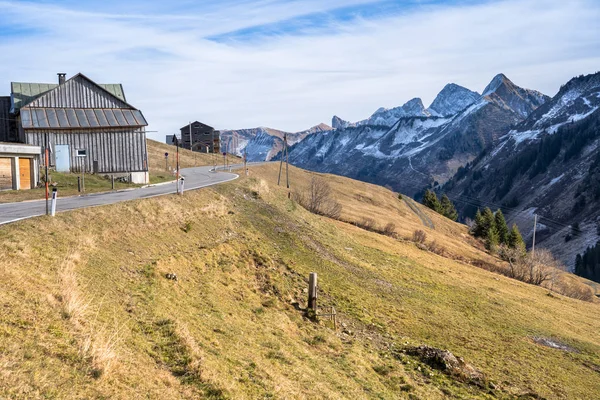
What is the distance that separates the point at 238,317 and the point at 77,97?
33.7m

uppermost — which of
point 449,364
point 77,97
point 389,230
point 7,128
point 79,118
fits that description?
point 77,97

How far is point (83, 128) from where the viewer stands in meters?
39.2

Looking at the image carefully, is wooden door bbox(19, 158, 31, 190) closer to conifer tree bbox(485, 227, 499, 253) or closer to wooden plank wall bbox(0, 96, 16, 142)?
wooden plank wall bbox(0, 96, 16, 142)

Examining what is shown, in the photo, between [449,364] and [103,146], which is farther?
[103,146]

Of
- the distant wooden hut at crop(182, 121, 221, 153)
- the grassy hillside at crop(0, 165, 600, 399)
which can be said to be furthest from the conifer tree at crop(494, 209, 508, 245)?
the distant wooden hut at crop(182, 121, 221, 153)

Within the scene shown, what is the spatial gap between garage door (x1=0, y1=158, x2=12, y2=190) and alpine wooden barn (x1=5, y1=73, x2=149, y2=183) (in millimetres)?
7369

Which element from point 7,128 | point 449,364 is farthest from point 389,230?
point 7,128

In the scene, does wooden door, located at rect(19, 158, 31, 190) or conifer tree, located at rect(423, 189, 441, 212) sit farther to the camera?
conifer tree, located at rect(423, 189, 441, 212)

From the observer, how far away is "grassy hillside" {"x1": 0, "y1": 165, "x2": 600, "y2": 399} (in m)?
8.86

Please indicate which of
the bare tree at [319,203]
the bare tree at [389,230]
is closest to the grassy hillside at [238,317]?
the bare tree at [319,203]

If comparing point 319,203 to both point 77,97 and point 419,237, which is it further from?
point 77,97

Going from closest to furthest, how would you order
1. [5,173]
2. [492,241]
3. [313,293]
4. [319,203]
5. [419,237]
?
[313,293] → [5,173] → [319,203] → [419,237] → [492,241]

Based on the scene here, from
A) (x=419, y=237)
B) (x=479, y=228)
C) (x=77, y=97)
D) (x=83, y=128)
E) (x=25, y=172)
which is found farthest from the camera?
(x=479, y=228)

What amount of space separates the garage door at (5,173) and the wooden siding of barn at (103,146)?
764cm
